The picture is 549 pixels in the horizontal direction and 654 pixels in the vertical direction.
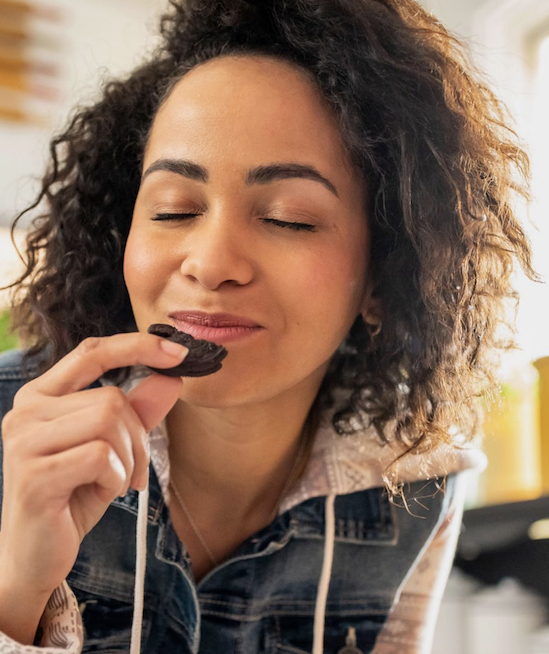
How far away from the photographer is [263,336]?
0.94m

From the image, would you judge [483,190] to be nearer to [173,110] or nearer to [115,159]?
[173,110]

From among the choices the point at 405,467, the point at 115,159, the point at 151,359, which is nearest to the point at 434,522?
the point at 405,467

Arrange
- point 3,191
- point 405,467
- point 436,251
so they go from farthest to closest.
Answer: point 3,191
point 405,467
point 436,251

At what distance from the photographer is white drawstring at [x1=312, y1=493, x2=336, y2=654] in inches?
45.9

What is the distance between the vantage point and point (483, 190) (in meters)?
1.11

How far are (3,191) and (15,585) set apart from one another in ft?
5.02

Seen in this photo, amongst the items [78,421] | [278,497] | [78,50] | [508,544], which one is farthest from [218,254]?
[78,50]

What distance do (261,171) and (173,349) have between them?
0.28 meters

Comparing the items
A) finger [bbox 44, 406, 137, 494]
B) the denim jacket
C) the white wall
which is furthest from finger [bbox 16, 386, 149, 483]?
the white wall

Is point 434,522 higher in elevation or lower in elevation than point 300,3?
lower

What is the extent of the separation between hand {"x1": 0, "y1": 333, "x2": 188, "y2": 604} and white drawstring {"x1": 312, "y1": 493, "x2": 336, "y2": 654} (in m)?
0.48

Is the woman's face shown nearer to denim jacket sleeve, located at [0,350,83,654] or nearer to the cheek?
the cheek

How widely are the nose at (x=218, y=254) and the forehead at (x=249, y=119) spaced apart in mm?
80

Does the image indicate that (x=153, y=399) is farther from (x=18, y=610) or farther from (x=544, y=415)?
(x=544, y=415)
